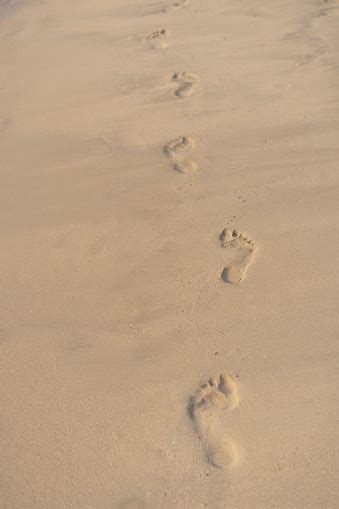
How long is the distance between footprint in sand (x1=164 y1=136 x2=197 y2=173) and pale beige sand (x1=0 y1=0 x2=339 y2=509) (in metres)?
0.01

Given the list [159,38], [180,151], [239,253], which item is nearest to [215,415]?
[239,253]

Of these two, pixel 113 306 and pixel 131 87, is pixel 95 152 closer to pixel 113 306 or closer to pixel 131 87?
pixel 131 87

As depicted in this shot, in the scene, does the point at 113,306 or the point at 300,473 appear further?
the point at 113,306

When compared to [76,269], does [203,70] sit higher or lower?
higher

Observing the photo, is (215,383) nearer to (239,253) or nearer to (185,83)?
(239,253)

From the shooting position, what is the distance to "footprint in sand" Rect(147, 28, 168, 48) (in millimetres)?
4766

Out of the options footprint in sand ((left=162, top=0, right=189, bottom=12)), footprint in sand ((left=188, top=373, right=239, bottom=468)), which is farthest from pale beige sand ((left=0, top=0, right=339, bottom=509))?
footprint in sand ((left=162, top=0, right=189, bottom=12))

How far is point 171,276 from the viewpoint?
274 cm

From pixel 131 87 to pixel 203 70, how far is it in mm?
595

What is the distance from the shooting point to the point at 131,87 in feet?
13.9

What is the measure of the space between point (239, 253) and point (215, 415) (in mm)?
948

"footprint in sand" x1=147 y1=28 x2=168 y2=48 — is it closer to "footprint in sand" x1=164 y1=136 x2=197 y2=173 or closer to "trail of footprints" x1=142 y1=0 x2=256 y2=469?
"trail of footprints" x1=142 y1=0 x2=256 y2=469

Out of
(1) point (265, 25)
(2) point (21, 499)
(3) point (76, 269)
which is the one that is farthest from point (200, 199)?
(1) point (265, 25)

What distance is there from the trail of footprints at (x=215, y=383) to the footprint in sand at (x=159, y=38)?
0.63 meters
